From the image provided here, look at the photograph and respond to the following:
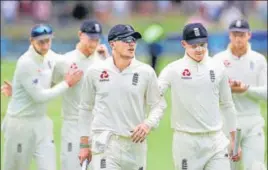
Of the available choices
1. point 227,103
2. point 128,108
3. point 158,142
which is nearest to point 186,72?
point 227,103

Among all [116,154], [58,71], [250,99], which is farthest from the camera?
[58,71]

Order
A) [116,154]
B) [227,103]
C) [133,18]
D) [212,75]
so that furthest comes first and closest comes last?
1. [133,18]
2. [227,103]
3. [212,75]
4. [116,154]

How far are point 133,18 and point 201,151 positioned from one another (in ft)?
82.7

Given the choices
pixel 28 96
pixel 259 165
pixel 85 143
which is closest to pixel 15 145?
pixel 28 96

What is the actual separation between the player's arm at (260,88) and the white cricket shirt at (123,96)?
2.64 meters

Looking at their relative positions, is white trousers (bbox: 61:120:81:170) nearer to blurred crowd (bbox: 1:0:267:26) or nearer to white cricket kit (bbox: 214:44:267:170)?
white cricket kit (bbox: 214:44:267:170)

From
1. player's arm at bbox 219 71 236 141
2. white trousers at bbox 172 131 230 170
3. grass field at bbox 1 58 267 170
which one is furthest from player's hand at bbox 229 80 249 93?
grass field at bbox 1 58 267 170

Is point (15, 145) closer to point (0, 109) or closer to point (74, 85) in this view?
point (74, 85)

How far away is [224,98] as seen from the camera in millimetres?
12008

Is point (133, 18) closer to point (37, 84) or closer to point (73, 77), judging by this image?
point (73, 77)

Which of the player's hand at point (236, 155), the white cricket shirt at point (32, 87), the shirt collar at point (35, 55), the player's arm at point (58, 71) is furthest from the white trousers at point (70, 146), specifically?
the player's hand at point (236, 155)

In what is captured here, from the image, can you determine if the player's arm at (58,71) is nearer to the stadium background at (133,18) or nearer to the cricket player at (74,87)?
the cricket player at (74,87)

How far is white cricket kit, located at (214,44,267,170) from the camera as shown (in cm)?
1387

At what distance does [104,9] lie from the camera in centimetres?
3656
